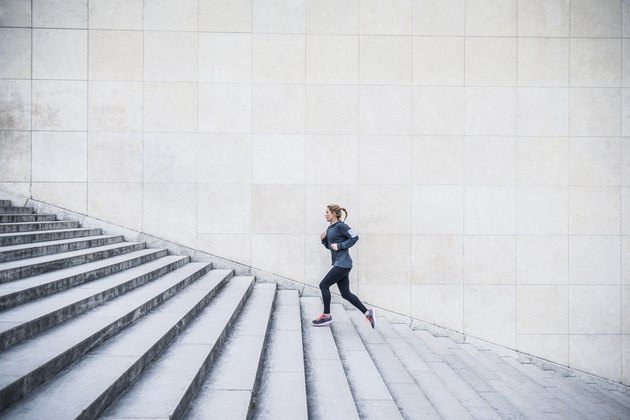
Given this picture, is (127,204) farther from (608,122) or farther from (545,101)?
(608,122)

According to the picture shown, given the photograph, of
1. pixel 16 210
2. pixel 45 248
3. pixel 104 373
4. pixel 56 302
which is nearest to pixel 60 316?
pixel 56 302

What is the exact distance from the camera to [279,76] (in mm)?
7273

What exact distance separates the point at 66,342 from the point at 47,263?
6.42 ft

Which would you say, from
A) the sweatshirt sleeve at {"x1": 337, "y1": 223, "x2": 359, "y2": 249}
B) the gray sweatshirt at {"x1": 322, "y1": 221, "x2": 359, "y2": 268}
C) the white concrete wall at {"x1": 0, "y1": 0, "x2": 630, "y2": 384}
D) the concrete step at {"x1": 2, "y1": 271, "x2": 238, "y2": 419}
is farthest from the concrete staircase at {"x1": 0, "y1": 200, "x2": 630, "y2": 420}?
the sweatshirt sleeve at {"x1": 337, "y1": 223, "x2": 359, "y2": 249}

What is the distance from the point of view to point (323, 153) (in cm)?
727

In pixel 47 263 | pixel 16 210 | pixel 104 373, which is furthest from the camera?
pixel 16 210

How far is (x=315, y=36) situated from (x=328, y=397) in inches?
249

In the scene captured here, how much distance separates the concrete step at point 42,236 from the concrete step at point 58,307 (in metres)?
1.40

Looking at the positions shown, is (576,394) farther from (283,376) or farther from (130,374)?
(130,374)

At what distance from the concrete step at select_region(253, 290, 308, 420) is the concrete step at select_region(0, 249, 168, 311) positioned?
2.19 meters

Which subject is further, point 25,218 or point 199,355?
point 25,218

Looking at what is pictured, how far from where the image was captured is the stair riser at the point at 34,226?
5508 millimetres

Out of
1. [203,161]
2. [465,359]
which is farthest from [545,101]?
Result: [203,161]

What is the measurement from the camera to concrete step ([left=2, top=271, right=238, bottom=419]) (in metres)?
2.12
